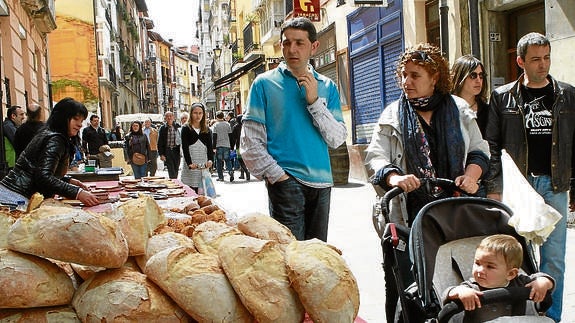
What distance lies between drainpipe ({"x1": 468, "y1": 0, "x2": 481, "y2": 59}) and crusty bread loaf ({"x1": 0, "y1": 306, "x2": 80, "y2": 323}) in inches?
370

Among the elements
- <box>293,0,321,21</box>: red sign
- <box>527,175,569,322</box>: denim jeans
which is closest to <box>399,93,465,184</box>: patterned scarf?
<box>527,175,569,322</box>: denim jeans

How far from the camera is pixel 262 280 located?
1.65 m

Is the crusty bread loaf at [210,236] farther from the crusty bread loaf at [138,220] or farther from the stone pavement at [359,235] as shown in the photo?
the stone pavement at [359,235]

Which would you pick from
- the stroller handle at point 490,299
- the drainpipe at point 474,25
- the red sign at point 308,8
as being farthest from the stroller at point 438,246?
the red sign at point 308,8

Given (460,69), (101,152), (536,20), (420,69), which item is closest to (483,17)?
(536,20)

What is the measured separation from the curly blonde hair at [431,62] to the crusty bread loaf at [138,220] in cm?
169

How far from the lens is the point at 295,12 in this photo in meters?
18.5

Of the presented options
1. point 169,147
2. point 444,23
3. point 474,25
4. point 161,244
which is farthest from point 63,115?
point 169,147

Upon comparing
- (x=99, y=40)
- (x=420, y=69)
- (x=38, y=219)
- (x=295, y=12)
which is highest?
(x=99, y=40)

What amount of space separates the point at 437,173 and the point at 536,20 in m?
7.20

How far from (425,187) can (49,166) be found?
262 cm

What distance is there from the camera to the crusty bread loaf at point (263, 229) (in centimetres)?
205

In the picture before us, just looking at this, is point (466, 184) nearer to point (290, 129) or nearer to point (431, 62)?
point (431, 62)

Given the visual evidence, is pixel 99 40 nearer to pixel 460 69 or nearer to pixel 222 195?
pixel 222 195
